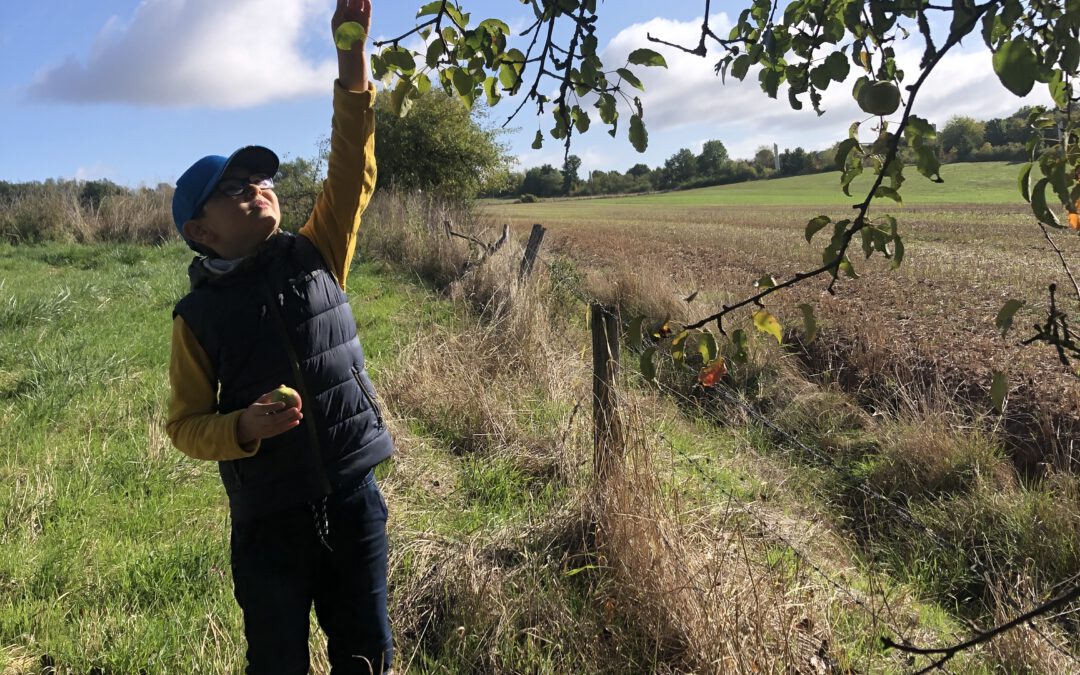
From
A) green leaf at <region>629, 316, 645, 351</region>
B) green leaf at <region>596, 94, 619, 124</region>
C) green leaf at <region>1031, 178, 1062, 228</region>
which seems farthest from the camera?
green leaf at <region>596, 94, 619, 124</region>

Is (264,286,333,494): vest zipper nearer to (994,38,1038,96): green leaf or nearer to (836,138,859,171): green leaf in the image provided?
(836,138,859,171): green leaf

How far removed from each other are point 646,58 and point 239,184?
3.90 feet

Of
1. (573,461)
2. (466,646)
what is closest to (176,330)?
(466,646)

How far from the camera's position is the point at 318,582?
2.00 metres

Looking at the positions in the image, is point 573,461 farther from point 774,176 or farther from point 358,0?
point 774,176

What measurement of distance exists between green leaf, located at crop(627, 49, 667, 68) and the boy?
94 cm

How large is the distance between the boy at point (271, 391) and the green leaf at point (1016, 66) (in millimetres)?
1534

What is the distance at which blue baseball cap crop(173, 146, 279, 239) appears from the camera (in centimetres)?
184

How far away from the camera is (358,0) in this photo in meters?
1.66

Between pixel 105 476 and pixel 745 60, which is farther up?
pixel 745 60

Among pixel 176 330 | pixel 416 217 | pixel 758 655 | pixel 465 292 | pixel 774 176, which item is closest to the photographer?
pixel 176 330

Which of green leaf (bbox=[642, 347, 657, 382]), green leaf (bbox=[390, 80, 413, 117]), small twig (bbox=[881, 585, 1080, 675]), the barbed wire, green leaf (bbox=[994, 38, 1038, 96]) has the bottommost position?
the barbed wire

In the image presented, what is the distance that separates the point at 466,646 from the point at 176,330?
1.47 meters

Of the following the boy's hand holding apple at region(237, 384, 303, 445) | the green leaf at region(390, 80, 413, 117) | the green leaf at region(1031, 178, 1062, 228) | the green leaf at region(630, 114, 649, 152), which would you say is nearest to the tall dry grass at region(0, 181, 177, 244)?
the boy's hand holding apple at region(237, 384, 303, 445)
